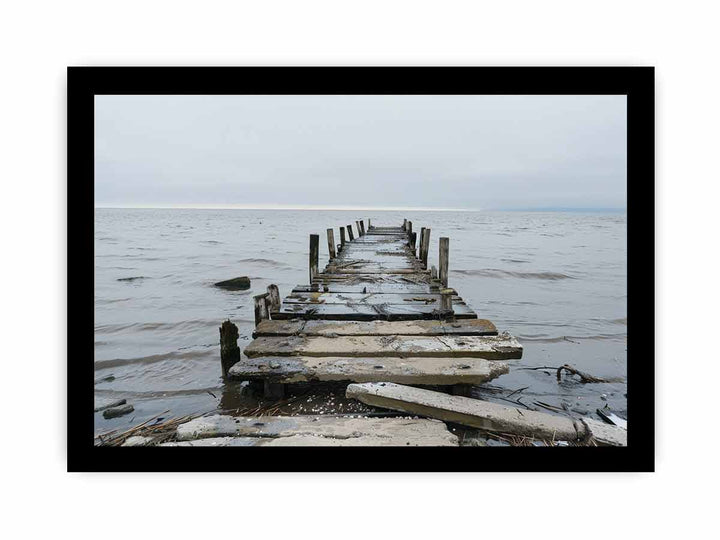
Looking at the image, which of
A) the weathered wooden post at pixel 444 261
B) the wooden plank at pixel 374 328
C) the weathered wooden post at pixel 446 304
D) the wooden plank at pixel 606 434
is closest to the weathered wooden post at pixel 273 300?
the wooden plank at pixel 374 328

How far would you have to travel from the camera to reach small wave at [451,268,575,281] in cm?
1470

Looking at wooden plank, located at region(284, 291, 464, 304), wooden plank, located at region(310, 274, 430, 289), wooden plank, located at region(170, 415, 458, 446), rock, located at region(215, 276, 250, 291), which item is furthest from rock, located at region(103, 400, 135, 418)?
rock, located at region(215, 276, 250, 291)

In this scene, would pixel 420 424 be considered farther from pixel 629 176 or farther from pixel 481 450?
pixel 629 176

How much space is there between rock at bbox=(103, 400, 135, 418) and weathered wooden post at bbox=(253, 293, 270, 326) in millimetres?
1623

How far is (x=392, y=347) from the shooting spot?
3.88 metres

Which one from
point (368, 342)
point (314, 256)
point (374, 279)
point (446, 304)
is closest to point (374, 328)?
point (368, 342)

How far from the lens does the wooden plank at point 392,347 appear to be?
376cm

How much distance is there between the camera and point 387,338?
4203mm

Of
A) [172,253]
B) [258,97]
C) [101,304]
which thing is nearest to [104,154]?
[258,97]

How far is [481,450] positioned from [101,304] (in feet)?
35.7

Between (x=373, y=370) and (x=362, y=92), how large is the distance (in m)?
2.08

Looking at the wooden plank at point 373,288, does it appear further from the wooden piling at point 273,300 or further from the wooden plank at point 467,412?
the wooden plank at point 467,412

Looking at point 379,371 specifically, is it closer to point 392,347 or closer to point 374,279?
point 392,347

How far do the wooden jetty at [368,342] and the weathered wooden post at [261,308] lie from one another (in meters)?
0.01
